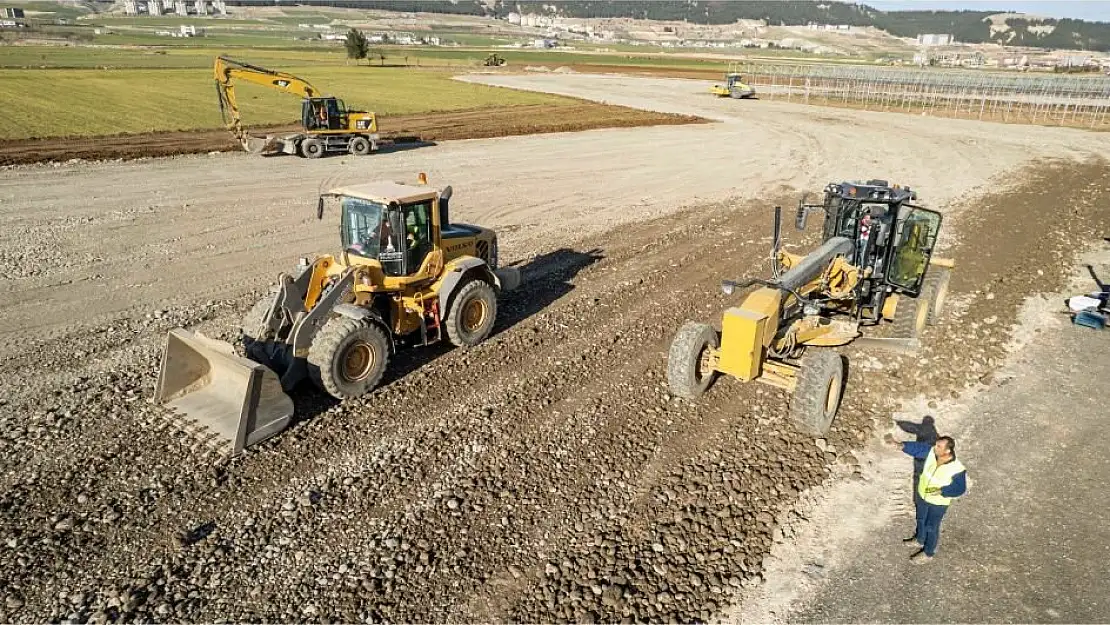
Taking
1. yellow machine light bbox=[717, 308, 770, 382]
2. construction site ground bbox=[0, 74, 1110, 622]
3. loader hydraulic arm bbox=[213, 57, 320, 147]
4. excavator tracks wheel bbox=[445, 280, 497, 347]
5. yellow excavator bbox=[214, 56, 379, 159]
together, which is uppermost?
loader hydraulic arm bbox=[213, 57, 320, 147]

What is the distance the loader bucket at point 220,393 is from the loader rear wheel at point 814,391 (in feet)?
18.6

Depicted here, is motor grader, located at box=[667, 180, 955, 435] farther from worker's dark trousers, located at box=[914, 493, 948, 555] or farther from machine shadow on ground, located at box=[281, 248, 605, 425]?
machine shadow on ground, located at box=[281, 248, 605, 425]

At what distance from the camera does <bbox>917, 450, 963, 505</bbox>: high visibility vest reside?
5.58m

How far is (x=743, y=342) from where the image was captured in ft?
24.0

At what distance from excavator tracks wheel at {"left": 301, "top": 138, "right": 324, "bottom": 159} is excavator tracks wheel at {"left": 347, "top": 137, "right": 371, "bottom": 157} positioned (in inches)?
46.8

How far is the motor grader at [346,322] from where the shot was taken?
749 cm

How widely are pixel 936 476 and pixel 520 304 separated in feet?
24.0

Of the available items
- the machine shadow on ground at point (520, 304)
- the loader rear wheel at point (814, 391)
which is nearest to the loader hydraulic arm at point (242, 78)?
the machine shadow on ground at point (520, 304)

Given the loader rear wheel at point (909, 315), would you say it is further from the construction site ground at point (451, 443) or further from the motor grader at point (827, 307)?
the construction site ground at point (451, 443)

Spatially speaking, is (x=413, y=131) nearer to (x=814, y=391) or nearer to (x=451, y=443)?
(x=451, y=443)

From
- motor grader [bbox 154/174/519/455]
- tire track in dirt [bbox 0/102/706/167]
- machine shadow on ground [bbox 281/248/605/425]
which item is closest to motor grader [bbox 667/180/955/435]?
motor grader [bbox 154/174/519/455]

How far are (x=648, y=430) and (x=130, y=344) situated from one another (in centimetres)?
767

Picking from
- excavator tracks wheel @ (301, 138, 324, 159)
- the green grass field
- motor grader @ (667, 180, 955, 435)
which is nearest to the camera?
motor grader @ (667, 180, 955, 435)

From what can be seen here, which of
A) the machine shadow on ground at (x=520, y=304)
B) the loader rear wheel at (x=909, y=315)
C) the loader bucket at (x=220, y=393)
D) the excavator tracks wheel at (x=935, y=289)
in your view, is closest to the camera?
the loader bucket at (x=220, y=393)
